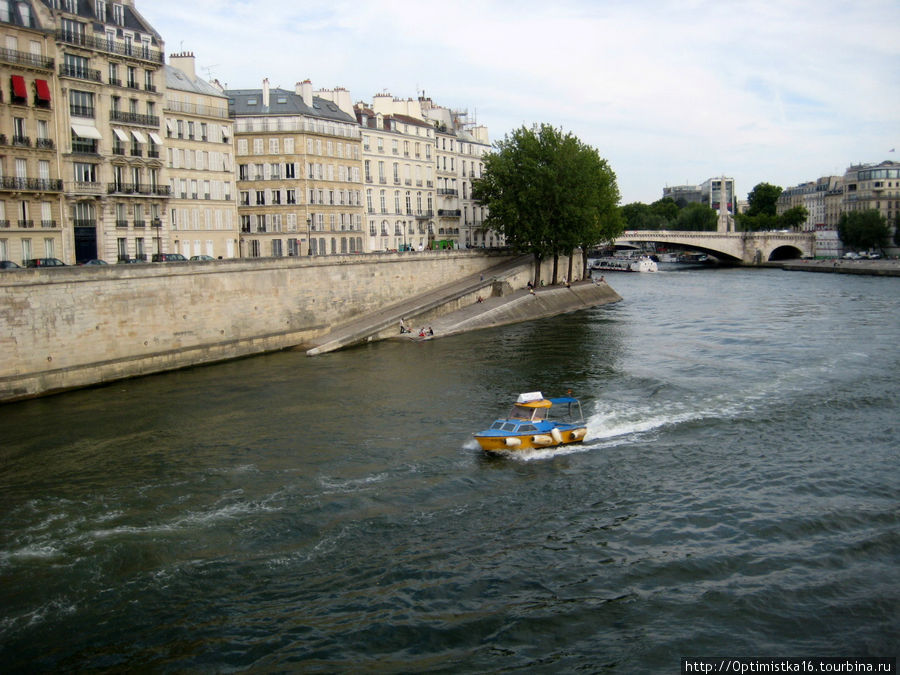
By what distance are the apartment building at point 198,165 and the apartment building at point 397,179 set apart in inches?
623

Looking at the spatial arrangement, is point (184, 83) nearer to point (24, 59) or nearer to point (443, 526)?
point (24, 59)

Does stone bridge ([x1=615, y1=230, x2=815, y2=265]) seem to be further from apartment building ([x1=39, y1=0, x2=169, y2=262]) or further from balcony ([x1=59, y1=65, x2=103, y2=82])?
balcony ([x1=59, y1=65, x2=103, y2=82])

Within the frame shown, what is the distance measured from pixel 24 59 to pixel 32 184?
19.9ft

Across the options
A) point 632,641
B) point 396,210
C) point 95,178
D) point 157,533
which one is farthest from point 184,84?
point 632,641

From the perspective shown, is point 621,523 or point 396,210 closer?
point 621,523

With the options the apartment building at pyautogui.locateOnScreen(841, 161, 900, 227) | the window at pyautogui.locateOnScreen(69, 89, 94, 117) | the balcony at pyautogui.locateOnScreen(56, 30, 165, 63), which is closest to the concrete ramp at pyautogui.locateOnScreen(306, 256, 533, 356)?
the window at pyautogui.locateOnScreen(69, 89, 94, 117)

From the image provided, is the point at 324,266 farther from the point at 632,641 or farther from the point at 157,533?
the point at 632,641

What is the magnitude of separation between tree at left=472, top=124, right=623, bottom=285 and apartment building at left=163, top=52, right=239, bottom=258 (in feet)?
77.6

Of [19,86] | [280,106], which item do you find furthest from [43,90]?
[280,106]

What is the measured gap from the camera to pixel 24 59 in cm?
4019

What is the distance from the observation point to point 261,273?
4622cm

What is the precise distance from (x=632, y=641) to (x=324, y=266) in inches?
1536

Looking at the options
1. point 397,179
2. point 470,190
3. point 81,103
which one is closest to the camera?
point 81,103

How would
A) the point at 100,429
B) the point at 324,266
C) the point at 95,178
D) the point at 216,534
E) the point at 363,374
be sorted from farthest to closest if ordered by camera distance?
the point at 324,266, the point at 95,178, the point at 363,374, the point at 100,429, the point at 216,534
